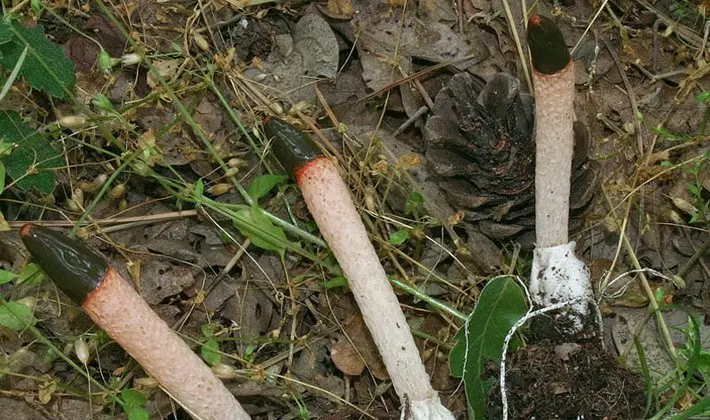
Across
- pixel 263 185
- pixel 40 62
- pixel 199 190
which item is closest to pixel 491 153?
pixel 263 185

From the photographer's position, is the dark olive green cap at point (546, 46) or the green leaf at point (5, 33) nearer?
the dark olive green cap at point (546, 46)

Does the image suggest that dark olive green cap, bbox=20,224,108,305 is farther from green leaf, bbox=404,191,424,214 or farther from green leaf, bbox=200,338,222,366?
green leaf, bbox=404,191,424,214

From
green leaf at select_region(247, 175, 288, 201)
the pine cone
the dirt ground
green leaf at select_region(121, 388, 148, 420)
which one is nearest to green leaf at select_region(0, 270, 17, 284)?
the dirt ground

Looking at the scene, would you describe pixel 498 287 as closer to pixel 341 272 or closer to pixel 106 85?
pixel 341 272

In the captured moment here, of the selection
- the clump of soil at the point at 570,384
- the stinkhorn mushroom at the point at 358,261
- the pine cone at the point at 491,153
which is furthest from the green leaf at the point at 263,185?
the clump of soil at the point at 570,384

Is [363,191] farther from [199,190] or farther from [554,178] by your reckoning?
[554,178]

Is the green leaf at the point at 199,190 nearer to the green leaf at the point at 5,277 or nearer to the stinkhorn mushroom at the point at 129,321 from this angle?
the stinkhorn mushroom at the point at 129,321
